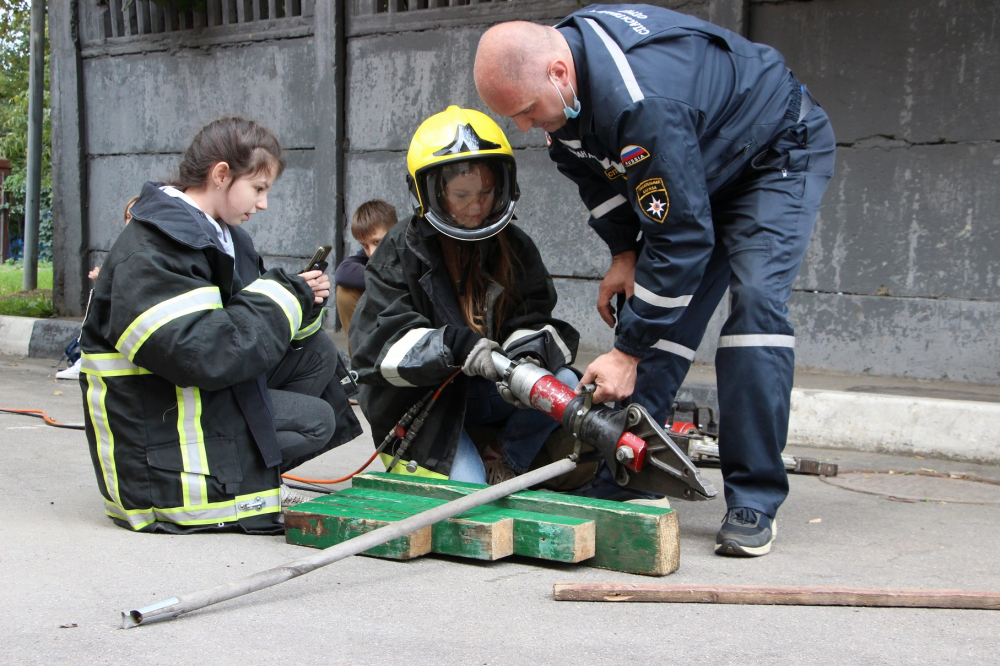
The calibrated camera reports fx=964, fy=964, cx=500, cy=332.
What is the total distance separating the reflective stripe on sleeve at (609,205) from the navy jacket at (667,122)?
0.21 metres

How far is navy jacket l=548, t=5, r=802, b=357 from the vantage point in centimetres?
254

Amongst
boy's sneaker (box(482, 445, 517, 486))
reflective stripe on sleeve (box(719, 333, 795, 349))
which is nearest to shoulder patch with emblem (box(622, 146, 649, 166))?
reflective stripe on sleeve (box(719, 333, 795, 349))

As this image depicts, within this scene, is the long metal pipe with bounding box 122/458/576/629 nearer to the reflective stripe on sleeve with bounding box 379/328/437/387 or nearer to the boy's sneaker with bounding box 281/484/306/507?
the reflective stripe on sleeve with bounding box 379/328/437/387

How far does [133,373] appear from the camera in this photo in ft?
8.82

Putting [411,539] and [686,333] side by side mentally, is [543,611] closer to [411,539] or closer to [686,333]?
[411,539]

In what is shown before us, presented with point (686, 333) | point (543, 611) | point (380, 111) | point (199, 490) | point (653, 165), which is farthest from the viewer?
point (380, 111)

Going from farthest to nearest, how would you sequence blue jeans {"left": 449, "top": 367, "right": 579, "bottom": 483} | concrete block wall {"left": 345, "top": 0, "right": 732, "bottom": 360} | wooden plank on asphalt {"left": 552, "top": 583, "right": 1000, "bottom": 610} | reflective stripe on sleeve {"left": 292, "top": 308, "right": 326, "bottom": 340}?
1. concrete block wall {"left": 345, "top": 0, "right": 732, "bottom": 360}
2. blue jeans {"left": 449, "top": 367, "right": 579, "bottom": 483}
3. reflective stripe on sleeve {"left": 292, "top": 308, "right": 326, "bottom": 340}
4. wooden plank on asphalt {"left": 552, "top": 583, "right": 1000, "bottom": 610}

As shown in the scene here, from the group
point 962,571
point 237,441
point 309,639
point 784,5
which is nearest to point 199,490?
point 237,441

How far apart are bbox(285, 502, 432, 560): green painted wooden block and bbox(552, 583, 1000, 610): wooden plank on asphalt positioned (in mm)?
470

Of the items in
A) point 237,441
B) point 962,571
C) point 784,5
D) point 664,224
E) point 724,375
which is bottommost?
point 962,571

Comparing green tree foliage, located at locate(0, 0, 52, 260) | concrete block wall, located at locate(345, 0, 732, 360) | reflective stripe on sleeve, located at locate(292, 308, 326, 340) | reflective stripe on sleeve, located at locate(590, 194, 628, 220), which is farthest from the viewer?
green tree foliage, located at locate(0, 0, 52, 260)

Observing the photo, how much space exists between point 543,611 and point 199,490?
3.67 ft

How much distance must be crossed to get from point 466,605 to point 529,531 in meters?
0.39

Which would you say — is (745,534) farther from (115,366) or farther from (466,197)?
(115,366)
